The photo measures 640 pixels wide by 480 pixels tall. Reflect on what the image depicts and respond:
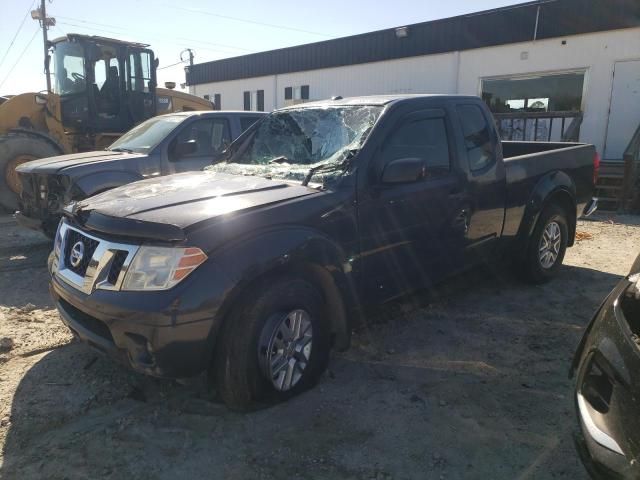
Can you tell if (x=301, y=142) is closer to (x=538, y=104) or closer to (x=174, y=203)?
(x=174, y=203)

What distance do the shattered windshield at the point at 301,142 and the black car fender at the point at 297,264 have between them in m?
0.64

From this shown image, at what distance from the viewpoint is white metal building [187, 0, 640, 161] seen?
13672 mm

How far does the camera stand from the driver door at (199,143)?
651cm

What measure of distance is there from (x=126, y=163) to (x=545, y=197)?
194 inches

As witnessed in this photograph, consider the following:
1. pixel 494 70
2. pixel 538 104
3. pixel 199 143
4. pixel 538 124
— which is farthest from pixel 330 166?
pixel 494 70

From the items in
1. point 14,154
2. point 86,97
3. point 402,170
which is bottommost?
point 14,154

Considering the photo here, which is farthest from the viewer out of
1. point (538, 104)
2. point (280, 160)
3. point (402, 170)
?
point (538, 104)

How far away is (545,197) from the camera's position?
5.11 meters

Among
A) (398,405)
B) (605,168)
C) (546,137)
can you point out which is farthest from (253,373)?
(546,137)

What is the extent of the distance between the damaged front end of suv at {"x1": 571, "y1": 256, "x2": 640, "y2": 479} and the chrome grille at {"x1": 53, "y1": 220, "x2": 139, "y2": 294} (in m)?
2.31

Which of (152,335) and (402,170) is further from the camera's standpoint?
(402,170)

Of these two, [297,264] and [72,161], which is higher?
[72,161]

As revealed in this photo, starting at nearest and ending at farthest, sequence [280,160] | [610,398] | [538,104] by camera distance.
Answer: [610,398] < [280,160] < [538,104]

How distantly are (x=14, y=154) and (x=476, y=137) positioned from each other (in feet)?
A: 25.8
